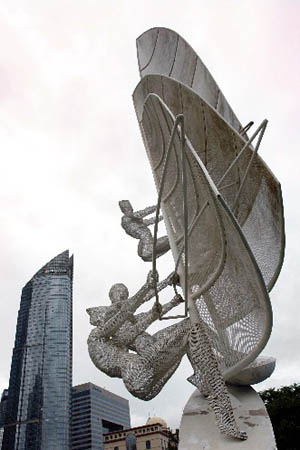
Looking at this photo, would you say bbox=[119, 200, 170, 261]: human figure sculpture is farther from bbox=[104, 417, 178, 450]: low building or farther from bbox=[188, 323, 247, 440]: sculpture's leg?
bbox=[104, 417, 178, 450]: low building

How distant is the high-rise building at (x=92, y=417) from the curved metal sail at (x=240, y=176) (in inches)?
2385

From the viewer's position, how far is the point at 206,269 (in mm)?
9922

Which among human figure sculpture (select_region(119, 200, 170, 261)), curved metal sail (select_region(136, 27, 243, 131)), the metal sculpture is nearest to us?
the metal sculpture

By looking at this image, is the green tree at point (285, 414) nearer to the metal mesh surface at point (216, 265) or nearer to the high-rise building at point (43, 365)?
the metal mesh surface at point (216, 265)

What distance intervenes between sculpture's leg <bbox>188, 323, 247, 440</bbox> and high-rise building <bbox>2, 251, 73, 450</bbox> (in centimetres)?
5269

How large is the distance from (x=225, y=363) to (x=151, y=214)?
500 centimetres

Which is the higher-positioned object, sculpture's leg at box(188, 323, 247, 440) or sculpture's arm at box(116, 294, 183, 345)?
sculpture's arm at box(116, 294, 183, 345)

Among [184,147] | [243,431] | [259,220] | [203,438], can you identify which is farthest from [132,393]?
[184,147]

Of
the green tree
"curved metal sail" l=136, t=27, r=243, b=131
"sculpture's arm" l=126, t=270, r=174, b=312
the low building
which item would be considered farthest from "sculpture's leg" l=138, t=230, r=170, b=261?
the low building

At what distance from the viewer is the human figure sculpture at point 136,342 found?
9.81 meters

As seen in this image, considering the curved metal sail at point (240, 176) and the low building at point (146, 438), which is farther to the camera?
the low building at point (146, 438)

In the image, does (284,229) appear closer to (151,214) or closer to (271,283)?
(271,283)

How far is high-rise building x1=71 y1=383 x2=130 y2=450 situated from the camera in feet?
212

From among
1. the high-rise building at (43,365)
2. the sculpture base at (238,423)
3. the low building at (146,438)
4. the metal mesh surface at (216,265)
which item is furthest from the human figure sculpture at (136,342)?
the high-rise building at (43,365)
